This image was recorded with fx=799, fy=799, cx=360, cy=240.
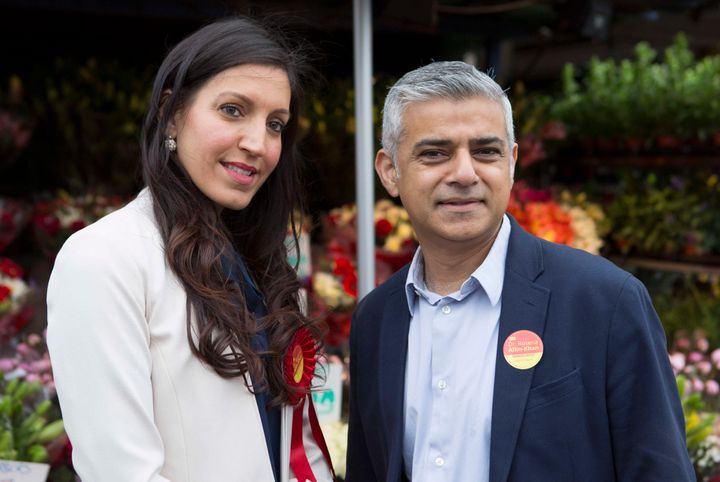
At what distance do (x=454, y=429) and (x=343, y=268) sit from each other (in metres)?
1.87

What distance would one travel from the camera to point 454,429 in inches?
60.3

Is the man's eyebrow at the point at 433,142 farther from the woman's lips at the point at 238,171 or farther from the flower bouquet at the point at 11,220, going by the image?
the flower bouquet at the point at 11,220

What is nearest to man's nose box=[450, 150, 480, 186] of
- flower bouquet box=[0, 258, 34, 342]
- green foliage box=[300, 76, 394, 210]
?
→ flower bouquet box=[0, 258, 34, 342]

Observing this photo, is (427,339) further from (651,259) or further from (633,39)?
(633,39)

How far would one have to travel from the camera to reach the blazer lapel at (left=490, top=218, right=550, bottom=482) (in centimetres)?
144

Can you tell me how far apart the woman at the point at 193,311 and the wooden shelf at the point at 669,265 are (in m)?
3.66

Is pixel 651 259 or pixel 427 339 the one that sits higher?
pixel 427 339

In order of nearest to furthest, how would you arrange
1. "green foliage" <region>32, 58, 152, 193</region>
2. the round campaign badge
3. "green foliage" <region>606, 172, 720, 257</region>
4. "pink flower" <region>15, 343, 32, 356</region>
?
the round campaign badge → "pink flower" <region>15, 343, 32, 356</region> → "green foliage" <region>606, 172, 720, 257</region> → "green foliage" <region>32, 58, 152, 193</region>

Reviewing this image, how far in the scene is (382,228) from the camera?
12.0 ft

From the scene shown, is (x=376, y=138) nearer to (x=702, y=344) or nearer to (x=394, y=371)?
(x=702, y=344)

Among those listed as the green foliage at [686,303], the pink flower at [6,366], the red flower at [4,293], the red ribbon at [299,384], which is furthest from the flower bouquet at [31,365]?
the green foliage at [686,303]

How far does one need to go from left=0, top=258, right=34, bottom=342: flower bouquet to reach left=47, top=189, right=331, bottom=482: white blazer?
6.47 feet

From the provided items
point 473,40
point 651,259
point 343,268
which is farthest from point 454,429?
point 473,40

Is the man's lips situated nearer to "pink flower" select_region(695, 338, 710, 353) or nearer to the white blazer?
the white blazer
